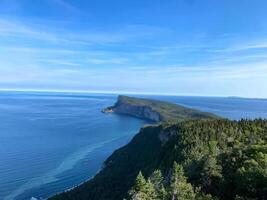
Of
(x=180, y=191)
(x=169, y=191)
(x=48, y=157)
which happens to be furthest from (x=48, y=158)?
(x=180, y=191)

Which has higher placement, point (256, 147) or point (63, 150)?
point (256, 147)

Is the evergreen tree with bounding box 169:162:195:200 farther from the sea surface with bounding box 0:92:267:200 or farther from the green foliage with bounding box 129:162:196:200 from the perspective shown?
the sea surface with bounding box 0:92:267:200

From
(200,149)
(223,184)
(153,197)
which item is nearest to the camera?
(153,197)

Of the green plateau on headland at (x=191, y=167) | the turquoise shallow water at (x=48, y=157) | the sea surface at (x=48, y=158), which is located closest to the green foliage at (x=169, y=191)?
the green plateau on headland at (x=191, y=167)

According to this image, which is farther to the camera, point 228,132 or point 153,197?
point 228,132

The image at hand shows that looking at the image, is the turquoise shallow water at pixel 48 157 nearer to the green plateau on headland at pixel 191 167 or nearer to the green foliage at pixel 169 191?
the green plateau on headland at pixel 191 167

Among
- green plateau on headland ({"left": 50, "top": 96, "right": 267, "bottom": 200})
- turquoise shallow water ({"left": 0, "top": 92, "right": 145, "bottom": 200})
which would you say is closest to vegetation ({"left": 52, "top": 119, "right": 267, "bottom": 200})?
green plateau on headland ({"left": 50, "top": 96, "right": 267, "bottom": 200})

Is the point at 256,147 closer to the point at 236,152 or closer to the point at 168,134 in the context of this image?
the point at 236,152

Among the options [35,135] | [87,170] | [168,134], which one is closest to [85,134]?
[35,135]
